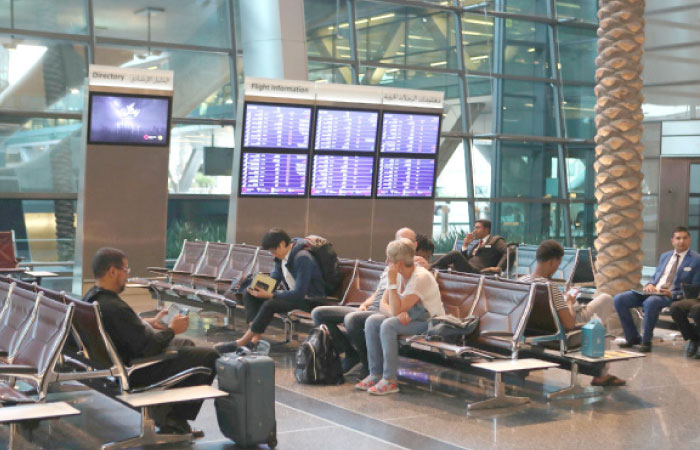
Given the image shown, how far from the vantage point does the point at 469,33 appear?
1997 cm

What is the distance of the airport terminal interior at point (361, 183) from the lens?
671 cm

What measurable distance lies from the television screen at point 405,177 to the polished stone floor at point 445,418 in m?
6.39

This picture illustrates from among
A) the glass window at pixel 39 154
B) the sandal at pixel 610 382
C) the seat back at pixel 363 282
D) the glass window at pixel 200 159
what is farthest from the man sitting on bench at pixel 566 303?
the glass window at pixel 200 159

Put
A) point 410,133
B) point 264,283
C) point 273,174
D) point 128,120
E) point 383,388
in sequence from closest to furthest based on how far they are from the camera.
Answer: point 383,388 < point 264,283 < point 128,120 < point 273,174 < point 410,133

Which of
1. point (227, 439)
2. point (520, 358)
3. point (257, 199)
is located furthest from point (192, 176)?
point (227, 439)

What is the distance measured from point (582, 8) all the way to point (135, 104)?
12982 millimetres

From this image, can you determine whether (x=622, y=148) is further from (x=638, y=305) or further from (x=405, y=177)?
(x=405, y=177)

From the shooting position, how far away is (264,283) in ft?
29.7

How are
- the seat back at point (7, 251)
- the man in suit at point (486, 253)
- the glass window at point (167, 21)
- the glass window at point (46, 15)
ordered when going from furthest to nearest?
the glass window at point (167, 21) → the glass window at point (46, 15) → the seat back at point (7, 251) → the man in suit at point (486, 253)

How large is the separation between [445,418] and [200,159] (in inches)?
415

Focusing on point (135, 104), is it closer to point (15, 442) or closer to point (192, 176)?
point (192, 176)

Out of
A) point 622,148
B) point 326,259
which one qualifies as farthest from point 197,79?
point 326,259

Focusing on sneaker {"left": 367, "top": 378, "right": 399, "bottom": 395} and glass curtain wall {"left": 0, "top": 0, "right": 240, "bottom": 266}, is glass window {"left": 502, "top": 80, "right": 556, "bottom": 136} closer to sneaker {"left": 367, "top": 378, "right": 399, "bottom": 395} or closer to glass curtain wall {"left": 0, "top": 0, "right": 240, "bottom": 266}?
glass curtain wall {"left": 0, "top": 0, "right": 240, "bottom": 266}

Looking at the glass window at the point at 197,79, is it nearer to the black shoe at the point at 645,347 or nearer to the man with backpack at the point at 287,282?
the man with backpack at the point at 287,282
